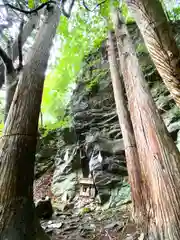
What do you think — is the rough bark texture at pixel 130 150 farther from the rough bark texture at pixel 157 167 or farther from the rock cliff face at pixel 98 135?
the rock cliff face at pixel 98 135

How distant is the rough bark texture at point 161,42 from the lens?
2.63 feet

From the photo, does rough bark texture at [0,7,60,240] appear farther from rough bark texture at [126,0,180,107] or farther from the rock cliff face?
the rock cliff face

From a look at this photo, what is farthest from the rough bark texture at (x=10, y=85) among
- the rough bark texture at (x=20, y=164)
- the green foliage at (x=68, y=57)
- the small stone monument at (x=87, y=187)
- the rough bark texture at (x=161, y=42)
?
the small stone monument at (x=87, y=187)

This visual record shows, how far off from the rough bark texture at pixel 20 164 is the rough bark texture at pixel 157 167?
47.3 inches

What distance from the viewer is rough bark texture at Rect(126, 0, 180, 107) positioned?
801mm

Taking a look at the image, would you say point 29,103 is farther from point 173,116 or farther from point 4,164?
point 173,116

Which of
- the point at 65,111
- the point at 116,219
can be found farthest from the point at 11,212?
the point at 65,111

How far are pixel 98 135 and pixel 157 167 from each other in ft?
14.6

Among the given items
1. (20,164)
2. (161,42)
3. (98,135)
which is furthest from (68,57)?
(161,42)

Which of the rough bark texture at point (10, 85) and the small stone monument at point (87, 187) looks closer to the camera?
the rough bark texture at point (10, 85)

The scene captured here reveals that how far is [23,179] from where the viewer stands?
→ 186cm

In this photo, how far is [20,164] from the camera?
1895 mm

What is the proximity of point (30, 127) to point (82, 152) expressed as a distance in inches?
180

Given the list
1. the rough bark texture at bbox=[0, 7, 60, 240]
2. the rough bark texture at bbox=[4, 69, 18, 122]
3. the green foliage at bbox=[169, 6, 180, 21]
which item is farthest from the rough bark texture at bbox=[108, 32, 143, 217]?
the green foliage at bbox=[169, 6, 180, 21]
